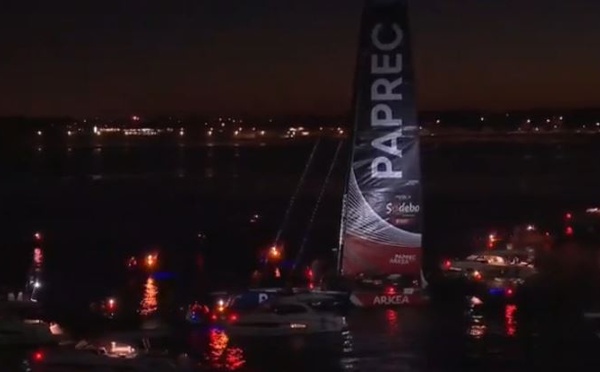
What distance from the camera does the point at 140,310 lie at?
25750 millimetres

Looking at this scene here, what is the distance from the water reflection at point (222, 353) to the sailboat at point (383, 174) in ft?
9.36

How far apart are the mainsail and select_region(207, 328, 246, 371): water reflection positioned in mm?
3658

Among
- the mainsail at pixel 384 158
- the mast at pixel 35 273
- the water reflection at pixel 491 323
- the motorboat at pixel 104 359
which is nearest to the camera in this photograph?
the motorboat at pixel 104 359

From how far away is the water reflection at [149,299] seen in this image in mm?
25800

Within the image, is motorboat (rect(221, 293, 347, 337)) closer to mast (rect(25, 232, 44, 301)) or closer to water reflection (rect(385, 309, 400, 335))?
water reflection (rect(385, 309, 400, 335))

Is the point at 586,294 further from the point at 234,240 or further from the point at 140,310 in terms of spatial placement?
the point at 234,240

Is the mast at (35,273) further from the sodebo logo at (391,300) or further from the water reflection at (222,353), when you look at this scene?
the sodebo logo at (391,300)

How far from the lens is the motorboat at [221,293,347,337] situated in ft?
70.6

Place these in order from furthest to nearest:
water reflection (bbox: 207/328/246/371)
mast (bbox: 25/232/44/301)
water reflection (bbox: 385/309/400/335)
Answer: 1. mast (bbox: 25/232/44/301)
2. water reflection (bbox: 385/309/400/335)
3. water reflection (bbox: 207/328/246/371)

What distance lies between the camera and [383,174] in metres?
24.3

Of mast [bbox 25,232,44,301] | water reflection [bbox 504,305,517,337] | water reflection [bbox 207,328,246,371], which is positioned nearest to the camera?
water reflection [bbox 207,328,246,371]

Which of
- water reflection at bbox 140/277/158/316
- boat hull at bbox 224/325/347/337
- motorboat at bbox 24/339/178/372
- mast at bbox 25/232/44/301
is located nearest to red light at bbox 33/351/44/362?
motorboat at bbox 24/339/178/372

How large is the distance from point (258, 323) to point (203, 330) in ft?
3.06

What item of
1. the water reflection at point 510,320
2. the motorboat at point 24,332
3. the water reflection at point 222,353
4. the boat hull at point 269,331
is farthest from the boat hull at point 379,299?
the motorboat at point 24,332
